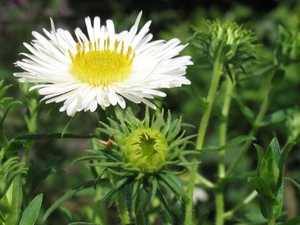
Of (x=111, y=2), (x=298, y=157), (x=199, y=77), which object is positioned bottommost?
(x=298, y=157)

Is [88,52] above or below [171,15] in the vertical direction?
below

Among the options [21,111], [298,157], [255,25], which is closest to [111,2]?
[255,25]

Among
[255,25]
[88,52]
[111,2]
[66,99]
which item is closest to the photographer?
[66,99]

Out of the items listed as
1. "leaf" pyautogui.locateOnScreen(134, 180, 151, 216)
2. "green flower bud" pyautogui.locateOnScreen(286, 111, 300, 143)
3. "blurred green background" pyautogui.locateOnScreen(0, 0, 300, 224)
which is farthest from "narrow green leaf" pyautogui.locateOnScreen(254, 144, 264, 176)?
"blurred green background" pyautogui.locateOnScreen(0, 0, 300, 224)

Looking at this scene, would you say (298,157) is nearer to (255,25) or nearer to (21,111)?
(255,25)

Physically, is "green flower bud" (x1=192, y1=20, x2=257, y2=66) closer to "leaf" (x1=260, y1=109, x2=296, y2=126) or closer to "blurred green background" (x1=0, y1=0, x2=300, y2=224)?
"leaf" (x1=260, y1=109, x2=296, y2=126)

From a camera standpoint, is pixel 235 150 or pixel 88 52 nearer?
pixel 88 52
